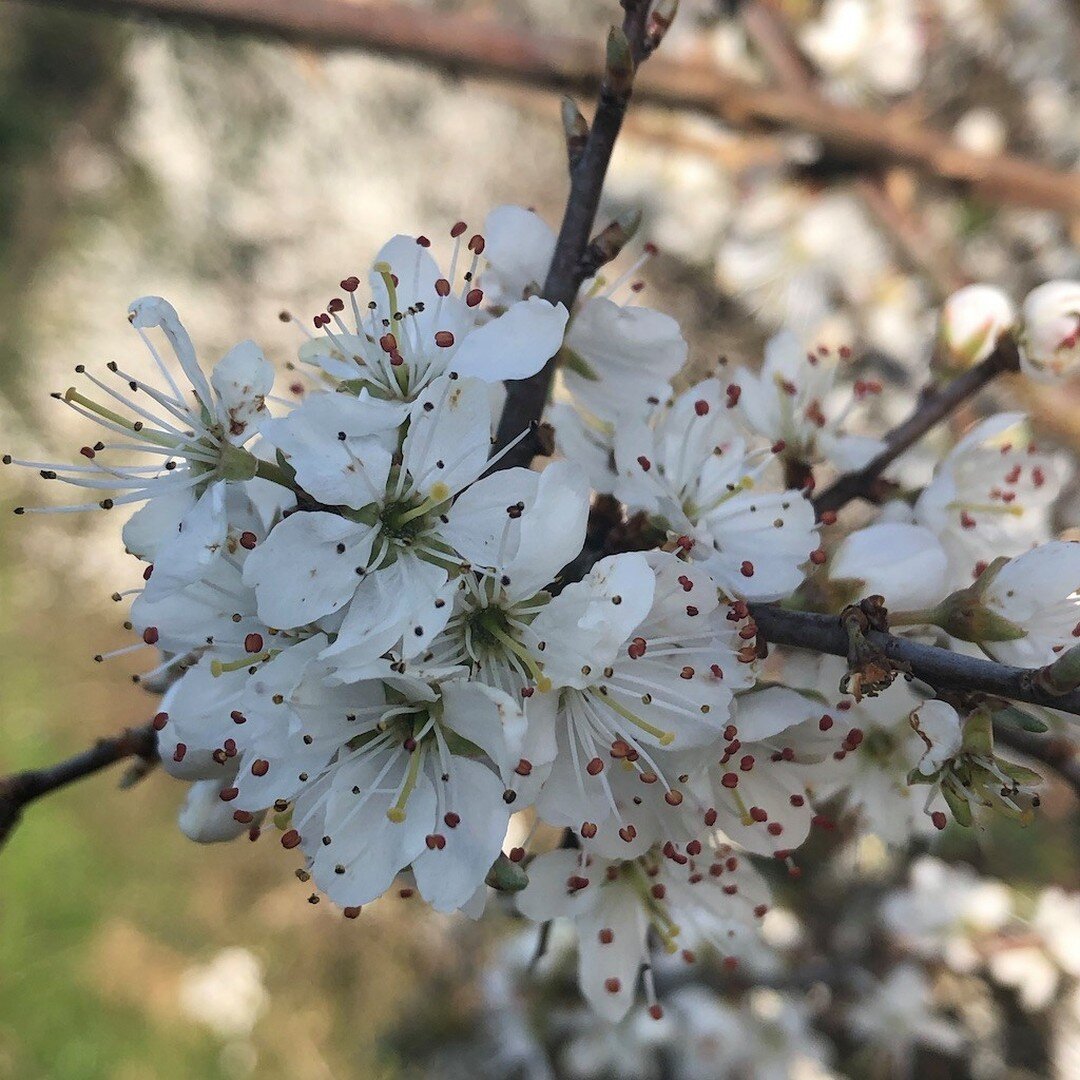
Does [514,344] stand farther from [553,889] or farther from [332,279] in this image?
[332,279]

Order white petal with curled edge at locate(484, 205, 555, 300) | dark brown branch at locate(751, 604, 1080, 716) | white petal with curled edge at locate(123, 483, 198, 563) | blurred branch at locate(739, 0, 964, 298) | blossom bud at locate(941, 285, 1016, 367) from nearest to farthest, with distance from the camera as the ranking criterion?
1. dark brown branch at locate(751, 604, 1080, 716)
2. white petal with curled edge at locate(123, 483, 198, 563)
3. white petal with curled edge at locate(484, 205, 555, 300)
4. blossom bud at locate(941, 285, 1016, 367)
5. blurred branch at locate(739, 0, 964, 298)

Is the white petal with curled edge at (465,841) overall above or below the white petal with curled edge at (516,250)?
below

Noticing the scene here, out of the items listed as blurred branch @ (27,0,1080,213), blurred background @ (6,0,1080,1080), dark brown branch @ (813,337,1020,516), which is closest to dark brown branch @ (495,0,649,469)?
dark brown branch @ (813,337,1020,516)

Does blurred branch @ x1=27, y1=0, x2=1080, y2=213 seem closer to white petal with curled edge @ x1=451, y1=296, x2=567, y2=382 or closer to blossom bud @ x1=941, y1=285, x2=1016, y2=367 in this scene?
blossom bud @ x1=941, y1=285, x2=1016, y2=367

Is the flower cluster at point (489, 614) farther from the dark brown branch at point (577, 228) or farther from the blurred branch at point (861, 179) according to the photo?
the blurred branch at point (861, 179)

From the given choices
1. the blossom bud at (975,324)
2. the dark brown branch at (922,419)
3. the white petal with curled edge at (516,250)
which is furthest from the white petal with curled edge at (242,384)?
the blossom bud at (975,324)

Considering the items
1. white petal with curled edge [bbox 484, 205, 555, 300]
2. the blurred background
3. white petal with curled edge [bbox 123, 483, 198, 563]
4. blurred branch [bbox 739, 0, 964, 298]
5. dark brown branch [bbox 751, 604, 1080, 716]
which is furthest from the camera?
the blurred background
